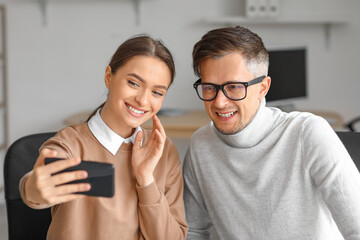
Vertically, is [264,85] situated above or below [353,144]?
above

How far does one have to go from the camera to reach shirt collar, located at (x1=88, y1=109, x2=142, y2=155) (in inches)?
55.7

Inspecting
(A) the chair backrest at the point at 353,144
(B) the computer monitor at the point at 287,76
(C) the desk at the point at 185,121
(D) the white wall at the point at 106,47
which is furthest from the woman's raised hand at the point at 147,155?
(D) the white wall at the point at 106,47

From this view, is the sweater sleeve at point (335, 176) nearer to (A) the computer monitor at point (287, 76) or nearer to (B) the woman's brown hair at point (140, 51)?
(B) the woman's brown hair at point (140, 51)

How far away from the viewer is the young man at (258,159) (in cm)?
140

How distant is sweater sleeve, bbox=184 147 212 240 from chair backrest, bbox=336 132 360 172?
0.50 meters

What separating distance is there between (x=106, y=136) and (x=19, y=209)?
16.4 inches

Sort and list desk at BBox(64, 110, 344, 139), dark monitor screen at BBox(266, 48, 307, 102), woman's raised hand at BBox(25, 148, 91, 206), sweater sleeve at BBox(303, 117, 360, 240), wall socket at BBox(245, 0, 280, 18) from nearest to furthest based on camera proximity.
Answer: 1. woman's raised hand at BBox(25, 148, 91, 206)
2. sweater sleeve at BBox(303, 117, 360, 240)
3. desk at BBox(64, 110, 344, 139)
4. dark monitor screen at BBox(266, 48, 307, 102)
5. wall socket at BBox(245, 0, 280, 18)

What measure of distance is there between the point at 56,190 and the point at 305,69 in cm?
275

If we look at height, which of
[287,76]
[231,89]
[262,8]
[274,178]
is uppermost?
[262,8]

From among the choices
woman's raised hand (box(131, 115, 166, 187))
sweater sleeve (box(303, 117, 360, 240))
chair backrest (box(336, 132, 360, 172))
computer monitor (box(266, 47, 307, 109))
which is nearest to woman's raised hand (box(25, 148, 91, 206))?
woman's raised hand (box(131, 115, 166, 187))

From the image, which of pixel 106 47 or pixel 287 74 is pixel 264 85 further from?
pixel 106 47

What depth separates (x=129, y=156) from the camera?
1448 mm

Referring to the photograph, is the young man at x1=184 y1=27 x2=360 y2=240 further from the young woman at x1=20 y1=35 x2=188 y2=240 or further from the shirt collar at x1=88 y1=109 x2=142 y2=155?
the shirt collar at x1=88 y1=109 x2=142 y2=155

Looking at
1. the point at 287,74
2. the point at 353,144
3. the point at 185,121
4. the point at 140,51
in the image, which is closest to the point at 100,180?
the point at 140,51
